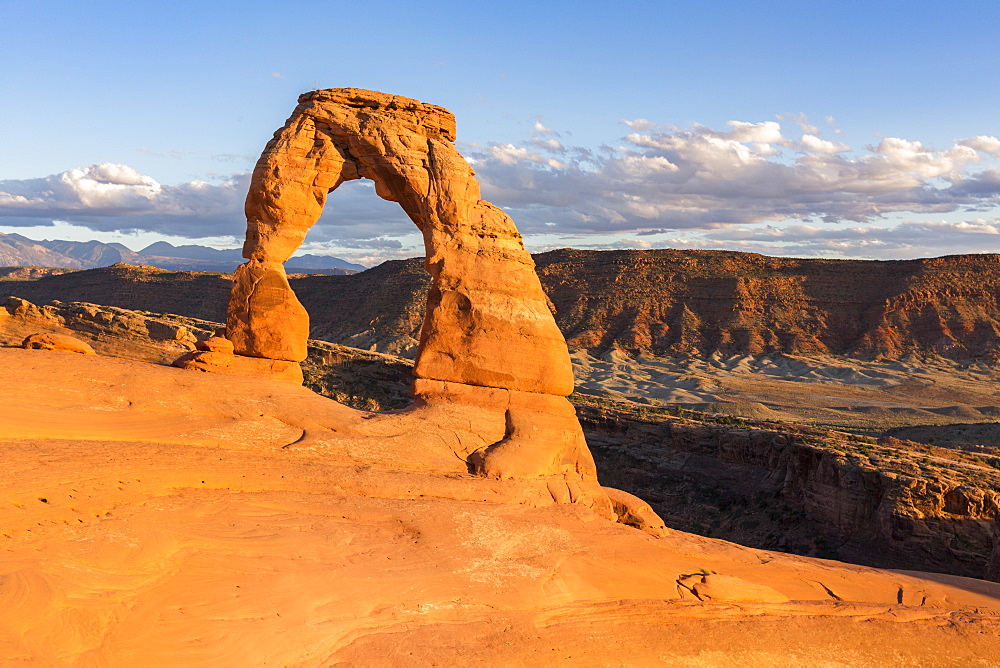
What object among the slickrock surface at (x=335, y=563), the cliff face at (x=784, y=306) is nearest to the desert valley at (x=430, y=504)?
the slickrock surface at (x=335, y=563)

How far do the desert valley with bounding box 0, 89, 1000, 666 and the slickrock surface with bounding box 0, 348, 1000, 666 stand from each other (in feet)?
0.13

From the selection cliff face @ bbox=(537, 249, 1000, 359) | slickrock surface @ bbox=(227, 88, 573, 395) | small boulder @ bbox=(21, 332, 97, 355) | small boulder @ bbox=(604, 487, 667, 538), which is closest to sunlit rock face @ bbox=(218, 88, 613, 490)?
slickrock surface @ bbox=(227, 88, 573, 395)

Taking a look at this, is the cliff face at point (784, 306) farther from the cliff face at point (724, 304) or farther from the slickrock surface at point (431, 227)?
the slickrock surface at point (431, 227)

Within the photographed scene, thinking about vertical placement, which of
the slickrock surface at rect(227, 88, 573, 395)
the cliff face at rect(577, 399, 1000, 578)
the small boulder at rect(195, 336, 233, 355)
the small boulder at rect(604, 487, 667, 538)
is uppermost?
the slickrock surface at rect(227, 88, 573, 395)

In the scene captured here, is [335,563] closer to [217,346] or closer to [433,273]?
[217,346]

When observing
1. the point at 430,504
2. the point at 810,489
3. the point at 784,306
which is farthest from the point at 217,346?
the point at 784,306

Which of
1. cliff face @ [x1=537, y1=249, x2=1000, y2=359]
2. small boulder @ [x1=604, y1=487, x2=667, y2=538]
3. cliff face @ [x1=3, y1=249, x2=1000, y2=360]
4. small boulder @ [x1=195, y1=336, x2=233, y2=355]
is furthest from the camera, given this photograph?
cliff face @ [x1=3, y1=249, x2=1000, y2=360]

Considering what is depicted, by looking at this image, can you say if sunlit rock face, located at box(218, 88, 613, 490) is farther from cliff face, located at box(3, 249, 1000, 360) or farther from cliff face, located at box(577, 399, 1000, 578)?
cliff face, located at box(3, 249, 1000, 360)

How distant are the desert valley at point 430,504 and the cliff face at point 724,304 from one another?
42.9m

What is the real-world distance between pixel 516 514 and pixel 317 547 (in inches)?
145

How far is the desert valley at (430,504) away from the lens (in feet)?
25.6

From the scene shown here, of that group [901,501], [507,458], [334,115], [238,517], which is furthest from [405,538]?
[901,501]

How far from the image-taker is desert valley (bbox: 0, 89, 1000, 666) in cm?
780

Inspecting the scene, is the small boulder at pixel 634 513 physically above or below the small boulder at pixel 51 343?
below
